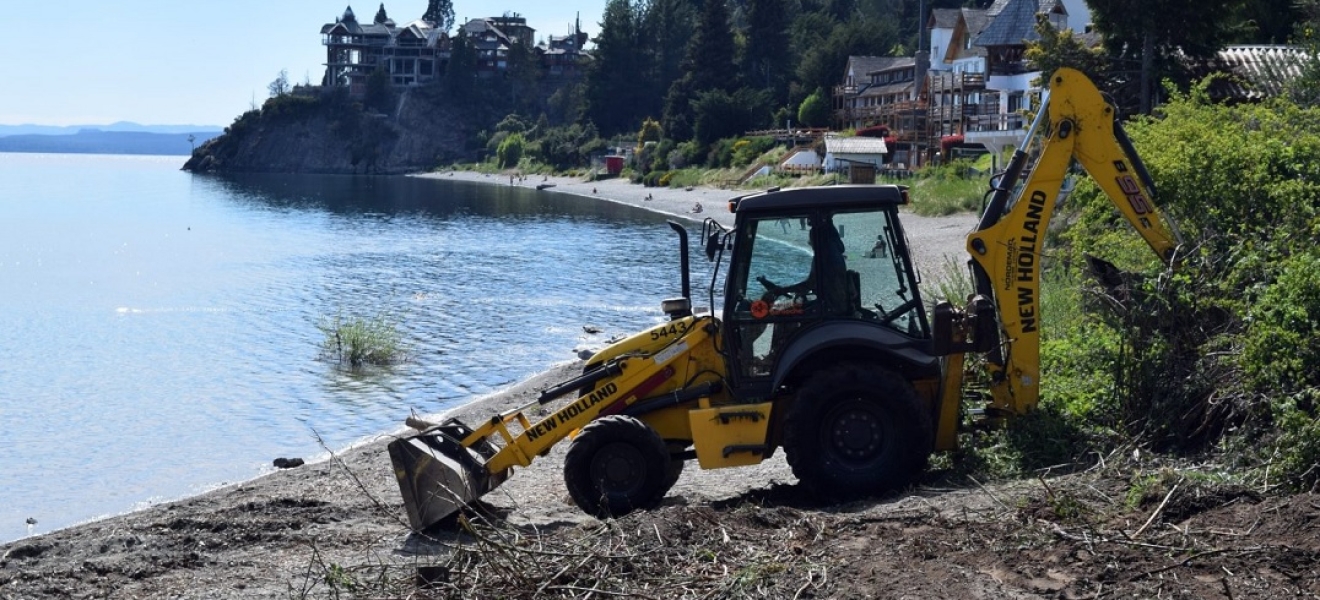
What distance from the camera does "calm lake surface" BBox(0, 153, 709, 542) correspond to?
19578mm

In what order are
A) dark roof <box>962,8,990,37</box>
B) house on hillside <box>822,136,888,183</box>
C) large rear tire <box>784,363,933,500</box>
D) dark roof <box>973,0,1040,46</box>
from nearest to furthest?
large rear tire <box>784,363,933,500</box> → dark roof <box>973,0,1040,46</box> → dark roof <box>962,8,990,37</box> → house on hillside <box>822,136,888,183</box>

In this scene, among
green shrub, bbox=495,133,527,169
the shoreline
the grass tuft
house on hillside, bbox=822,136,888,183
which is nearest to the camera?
the grass tuft

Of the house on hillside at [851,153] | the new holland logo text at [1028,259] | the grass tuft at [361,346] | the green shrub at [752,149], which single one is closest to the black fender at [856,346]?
the new holland logo text at [1028,259]

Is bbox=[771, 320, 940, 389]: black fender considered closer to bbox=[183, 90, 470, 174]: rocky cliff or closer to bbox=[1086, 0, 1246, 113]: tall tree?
bbox=[1086, 0, 1246, 113]: tall tree

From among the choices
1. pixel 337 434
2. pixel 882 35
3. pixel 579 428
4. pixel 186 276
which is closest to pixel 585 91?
pixel 882 35

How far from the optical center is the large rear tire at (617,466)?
432 inches

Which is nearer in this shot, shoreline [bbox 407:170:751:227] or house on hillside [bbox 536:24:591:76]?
shoreline [bbox 407:170:751:227]

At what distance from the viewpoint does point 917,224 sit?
4666 cm

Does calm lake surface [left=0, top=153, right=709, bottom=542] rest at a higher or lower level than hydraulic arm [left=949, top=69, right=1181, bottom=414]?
lower

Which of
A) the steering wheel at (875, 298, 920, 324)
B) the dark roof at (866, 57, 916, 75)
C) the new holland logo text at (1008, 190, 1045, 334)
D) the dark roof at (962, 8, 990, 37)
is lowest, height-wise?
the steering wheel at (875, 298, 920, 324)

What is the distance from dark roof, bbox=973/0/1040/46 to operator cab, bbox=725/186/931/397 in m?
50.1

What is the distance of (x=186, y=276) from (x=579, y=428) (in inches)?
1597

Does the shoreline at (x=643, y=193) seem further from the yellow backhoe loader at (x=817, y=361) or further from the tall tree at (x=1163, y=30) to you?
the yellow backhoe loader at (x=817, y=361)

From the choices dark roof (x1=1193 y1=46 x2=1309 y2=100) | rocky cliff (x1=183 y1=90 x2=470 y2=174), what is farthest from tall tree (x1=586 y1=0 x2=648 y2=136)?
dark roof (x1=1193 y1=46 x2=1309 y2=100)
